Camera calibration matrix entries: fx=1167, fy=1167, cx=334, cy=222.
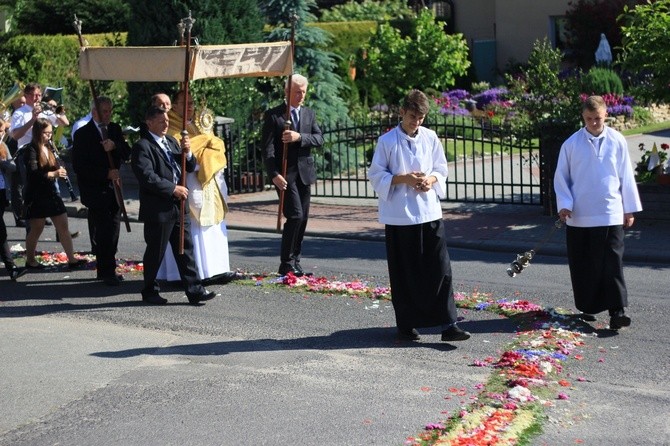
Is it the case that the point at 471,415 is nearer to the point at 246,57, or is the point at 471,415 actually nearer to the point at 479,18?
the point at 246,57

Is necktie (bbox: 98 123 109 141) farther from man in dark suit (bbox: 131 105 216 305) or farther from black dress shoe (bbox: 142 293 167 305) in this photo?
black dress shoe (bbox: 142 293 167 305)

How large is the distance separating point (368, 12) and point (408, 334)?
27.1 metres

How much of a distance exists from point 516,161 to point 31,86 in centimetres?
956

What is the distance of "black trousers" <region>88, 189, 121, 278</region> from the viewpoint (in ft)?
35.4

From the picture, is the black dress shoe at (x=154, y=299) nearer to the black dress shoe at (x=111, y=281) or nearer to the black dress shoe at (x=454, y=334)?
the black dress shoe at (x=111, y=281)

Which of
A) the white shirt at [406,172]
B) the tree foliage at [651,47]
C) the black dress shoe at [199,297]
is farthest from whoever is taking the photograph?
the tree foliage at [651,47]

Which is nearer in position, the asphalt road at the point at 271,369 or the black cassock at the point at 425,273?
the asphalt road at the point at 271,369

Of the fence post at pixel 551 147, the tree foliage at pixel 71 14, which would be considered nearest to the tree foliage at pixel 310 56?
the fence post at pixel 551 147

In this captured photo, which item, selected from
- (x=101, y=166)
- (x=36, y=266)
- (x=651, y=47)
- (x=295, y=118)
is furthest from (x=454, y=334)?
(x=651, y=47)

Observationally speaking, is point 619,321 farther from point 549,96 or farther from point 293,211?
point 549,96

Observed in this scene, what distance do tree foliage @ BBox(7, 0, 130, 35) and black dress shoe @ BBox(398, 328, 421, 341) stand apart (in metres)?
21.7

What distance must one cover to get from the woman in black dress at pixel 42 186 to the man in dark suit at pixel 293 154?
7.13 ft

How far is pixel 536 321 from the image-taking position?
30.0 ft

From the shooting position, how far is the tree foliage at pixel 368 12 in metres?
34.6
